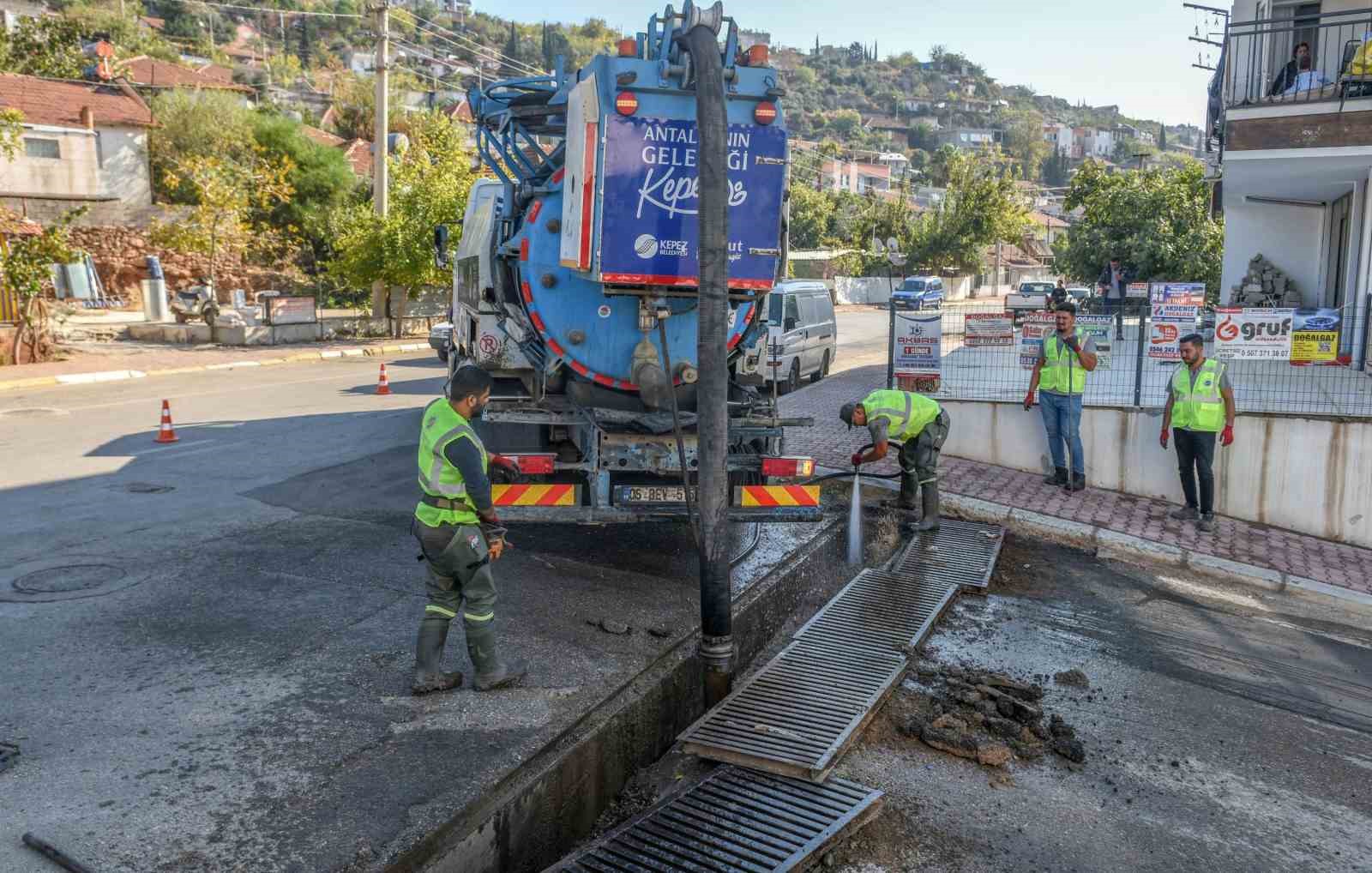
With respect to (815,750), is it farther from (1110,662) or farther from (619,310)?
(619,310)

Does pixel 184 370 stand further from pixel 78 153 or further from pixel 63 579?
pixel 78 153

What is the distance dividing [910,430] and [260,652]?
5.26 metres

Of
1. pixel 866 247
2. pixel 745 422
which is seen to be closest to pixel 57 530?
pixel 745 422

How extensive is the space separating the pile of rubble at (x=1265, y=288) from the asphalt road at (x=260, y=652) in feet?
40.5

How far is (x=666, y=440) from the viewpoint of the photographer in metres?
7.07

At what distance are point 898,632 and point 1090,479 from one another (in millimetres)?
5126

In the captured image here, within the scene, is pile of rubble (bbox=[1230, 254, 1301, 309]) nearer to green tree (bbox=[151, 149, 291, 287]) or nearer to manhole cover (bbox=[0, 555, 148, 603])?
manhole cover (bbox=[0, 555, 148, 603])

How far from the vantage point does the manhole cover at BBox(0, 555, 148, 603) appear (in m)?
6.55


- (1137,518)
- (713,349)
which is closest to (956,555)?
(1137,518)

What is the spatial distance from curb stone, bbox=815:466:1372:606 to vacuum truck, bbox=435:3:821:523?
277 cm

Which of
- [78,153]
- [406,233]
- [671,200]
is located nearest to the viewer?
[671,200]

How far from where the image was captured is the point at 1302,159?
12484 mm

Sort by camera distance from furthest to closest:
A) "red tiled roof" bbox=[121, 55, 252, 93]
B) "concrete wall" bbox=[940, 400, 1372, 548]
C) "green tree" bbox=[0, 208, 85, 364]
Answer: "red tiled roof" bbox=[121, 55, 252, 93] → "green tree" bbox=[0, 208, 85, 364] → "concrete wall" bbox=[940, 400, 1372, 548]

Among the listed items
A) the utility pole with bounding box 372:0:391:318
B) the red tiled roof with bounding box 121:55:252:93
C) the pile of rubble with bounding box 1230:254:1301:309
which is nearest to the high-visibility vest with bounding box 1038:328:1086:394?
the pile of rubble with bounding box 1230:254:1301:309
